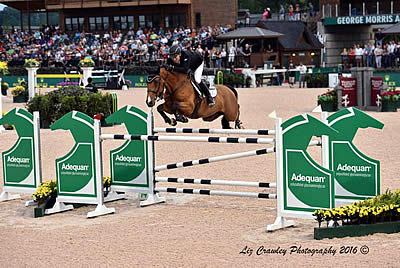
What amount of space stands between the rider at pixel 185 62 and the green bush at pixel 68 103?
6.60m

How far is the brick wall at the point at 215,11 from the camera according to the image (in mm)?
54812

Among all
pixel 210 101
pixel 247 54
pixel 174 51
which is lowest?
pixel 210 101

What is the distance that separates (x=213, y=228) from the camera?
8867 millimetres

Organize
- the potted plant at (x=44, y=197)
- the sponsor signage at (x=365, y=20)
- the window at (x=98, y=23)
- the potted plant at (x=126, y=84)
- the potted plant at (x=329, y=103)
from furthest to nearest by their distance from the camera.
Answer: the window at (x=98, y=23)
the sponsor signage at (x=365, y=20)
the potted plant at (x=126, y=84)
the potted plant at (x=329, y=103)
the potted plant at (x=44, y=197)

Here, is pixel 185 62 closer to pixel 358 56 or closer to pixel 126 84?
pixel 126 84

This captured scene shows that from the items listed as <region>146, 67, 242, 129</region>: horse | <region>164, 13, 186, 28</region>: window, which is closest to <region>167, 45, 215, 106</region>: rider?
<region>146, 67, 242, 129</region>: horse

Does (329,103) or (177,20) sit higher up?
(177,20)

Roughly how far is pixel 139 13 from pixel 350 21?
1739 cm

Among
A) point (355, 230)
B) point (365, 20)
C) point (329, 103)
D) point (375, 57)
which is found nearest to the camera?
point (355, 230)

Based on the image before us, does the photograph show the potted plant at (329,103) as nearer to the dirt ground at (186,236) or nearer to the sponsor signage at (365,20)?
the dirt ground at (186,236)

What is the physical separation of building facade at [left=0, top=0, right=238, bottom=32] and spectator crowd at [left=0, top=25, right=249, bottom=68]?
2.77 m

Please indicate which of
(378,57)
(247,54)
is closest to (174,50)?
(378,57)

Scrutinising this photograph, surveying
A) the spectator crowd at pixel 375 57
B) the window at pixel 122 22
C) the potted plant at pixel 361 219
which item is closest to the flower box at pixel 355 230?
the potted plant at pixel 361 219

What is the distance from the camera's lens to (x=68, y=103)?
66.3ft
